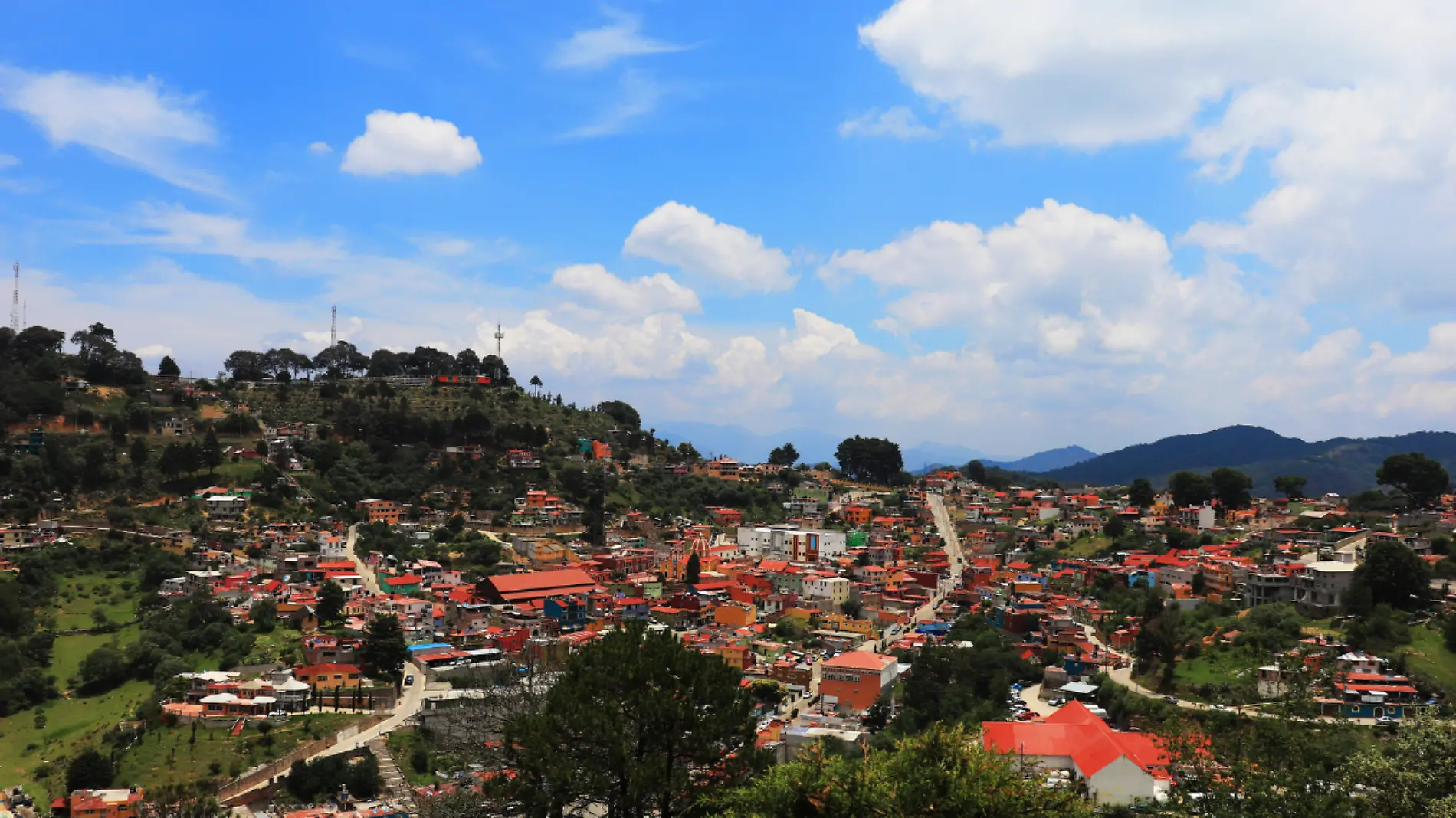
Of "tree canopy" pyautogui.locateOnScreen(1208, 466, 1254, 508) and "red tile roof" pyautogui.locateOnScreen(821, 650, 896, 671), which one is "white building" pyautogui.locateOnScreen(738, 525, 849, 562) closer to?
"red tile roof" pyautogui.locateOnScreen(821, 650, 896, 671)

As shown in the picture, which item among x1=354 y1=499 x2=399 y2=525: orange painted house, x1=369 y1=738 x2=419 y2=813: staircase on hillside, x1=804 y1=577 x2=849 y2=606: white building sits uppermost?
x1=354 y1=499 x2=399 y2=525: orange painted house

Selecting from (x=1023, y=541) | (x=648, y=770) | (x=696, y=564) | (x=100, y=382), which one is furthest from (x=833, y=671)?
(x=100, y=382)

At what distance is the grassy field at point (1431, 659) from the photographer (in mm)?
21906

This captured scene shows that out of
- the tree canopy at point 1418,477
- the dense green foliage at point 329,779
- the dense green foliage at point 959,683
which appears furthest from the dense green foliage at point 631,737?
the tree canopy at point 1418,477

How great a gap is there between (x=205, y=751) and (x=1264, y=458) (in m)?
137

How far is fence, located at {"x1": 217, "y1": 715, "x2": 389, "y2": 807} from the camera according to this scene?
19.4 metres

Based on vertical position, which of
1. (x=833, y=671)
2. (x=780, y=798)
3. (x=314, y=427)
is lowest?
(x=833, y=671)

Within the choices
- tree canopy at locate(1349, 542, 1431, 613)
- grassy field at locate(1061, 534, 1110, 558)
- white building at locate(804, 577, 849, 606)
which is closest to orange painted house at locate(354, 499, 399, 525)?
white building at locate(804, 577, 849, 606)

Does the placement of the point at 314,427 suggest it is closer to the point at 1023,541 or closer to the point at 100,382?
the point at 100,382

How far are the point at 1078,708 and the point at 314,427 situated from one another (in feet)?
132

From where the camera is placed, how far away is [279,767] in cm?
2052

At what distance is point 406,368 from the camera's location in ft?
208

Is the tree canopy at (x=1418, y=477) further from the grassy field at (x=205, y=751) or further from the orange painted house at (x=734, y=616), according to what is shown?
the grassy field at (x=205, y=751)

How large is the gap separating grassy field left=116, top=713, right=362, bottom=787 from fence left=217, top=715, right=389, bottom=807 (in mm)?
198
